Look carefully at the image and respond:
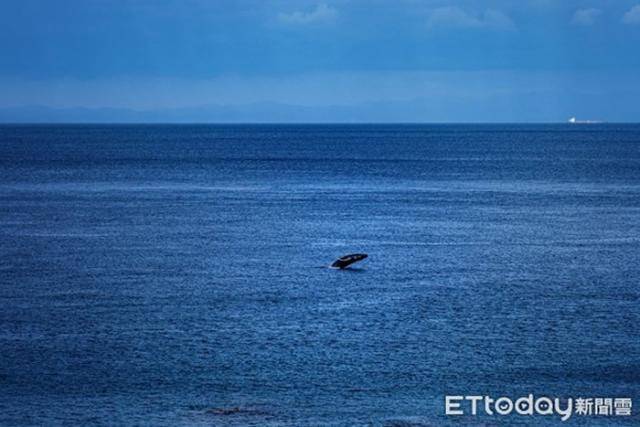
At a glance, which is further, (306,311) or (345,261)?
(345,261)

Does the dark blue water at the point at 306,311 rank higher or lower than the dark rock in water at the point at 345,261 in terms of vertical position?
lower

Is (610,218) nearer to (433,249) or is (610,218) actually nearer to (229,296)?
(433,249)

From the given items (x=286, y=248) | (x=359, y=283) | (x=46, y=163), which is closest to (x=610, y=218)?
(x=286, y=248)

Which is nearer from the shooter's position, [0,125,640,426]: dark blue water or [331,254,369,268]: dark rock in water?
[0,125,640,426]: dark blue water

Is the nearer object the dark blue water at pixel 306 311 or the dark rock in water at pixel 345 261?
the dark blue water at pixel 306 311

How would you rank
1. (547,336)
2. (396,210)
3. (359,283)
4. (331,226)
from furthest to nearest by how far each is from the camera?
(396,210) → (331,226) → (359,283) → (547,336)

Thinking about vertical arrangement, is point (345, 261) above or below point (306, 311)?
above

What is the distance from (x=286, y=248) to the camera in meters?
79.1

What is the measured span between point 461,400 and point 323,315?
1516 centimetres

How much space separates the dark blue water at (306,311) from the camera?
4209 cm

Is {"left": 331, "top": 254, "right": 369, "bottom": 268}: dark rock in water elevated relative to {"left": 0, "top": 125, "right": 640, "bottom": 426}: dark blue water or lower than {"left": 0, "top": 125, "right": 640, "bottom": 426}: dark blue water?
elevated

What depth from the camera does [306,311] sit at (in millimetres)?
56312

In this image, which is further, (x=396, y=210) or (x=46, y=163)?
(x=46, y=163)

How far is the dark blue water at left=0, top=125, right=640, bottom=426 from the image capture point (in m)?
42.1
